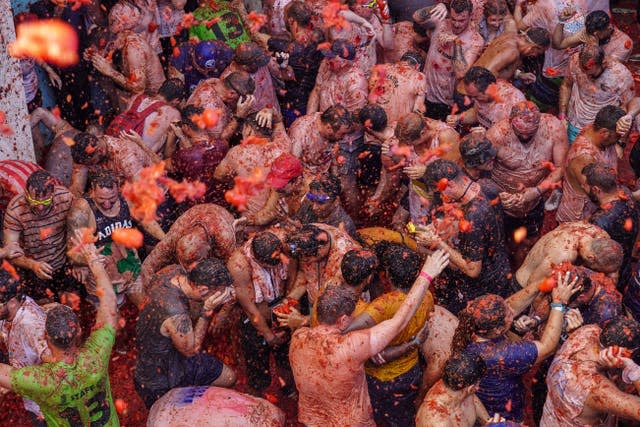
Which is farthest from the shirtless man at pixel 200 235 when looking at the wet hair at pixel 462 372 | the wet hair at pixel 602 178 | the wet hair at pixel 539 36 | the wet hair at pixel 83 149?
the wet hair at pixel 539 36

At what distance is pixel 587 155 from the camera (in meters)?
7.43

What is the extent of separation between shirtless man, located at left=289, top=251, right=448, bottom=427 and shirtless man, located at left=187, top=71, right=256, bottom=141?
10.2ft

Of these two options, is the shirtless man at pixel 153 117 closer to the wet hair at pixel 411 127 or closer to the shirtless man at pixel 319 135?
the shirtless man at pixel 319 135

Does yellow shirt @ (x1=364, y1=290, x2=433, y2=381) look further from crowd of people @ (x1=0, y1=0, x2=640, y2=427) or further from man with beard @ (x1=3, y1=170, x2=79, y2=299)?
man with beard @ (x1=3, y1=170, x2=79, y2=299)

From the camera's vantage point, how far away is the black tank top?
23.7 ft

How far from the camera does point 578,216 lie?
7703 millimetres

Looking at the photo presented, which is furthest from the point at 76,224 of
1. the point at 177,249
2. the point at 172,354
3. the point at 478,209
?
the point at 478,209

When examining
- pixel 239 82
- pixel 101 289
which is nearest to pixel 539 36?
pixel 239 82

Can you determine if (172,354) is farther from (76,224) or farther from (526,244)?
(526,244)

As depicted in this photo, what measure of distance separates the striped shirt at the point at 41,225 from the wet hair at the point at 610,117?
472cm

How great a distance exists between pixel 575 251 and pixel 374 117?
2.46 metres

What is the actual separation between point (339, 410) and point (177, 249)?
6.33ft

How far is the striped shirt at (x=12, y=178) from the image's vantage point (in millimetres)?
7578

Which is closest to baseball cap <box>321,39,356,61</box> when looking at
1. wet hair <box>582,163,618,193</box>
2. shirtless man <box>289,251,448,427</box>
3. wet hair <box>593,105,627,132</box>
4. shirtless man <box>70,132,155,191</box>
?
Answer: shirtless man <box>70,132,155,191</box>
